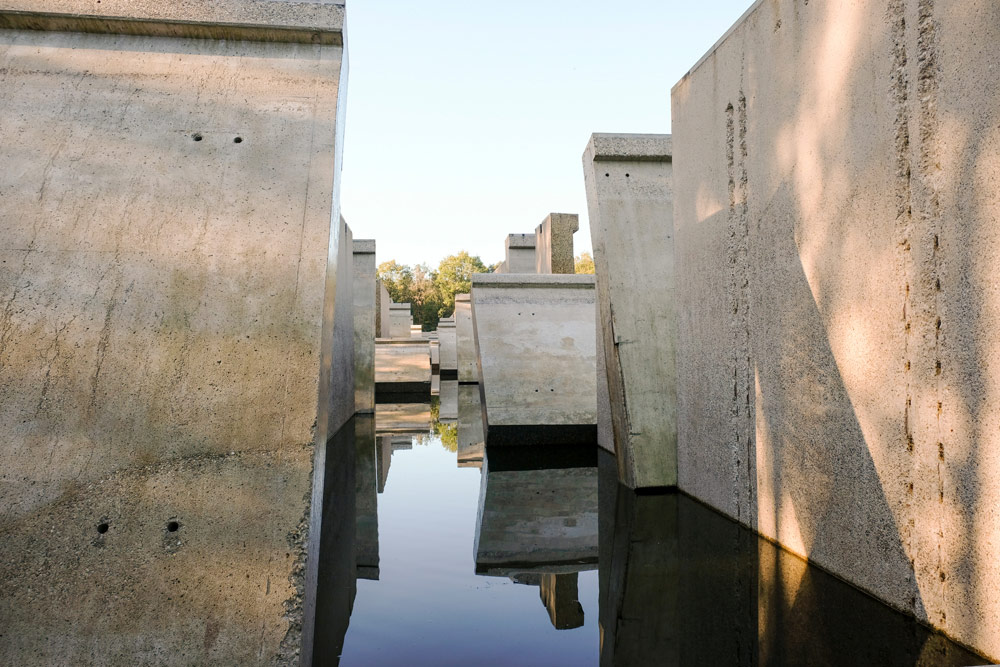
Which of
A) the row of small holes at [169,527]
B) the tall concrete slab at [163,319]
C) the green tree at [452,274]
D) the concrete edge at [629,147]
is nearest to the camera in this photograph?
the tall concrete slab at [163,319]

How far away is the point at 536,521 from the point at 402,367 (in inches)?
460

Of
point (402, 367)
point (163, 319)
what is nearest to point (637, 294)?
point (163, 319)

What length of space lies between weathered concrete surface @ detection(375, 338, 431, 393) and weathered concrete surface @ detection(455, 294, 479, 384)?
55.6 inches

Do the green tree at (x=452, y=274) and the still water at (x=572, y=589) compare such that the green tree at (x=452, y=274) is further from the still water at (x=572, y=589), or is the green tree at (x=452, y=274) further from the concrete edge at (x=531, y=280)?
the still water at (x=572, y=589)

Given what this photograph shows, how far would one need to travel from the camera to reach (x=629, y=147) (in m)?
6.56

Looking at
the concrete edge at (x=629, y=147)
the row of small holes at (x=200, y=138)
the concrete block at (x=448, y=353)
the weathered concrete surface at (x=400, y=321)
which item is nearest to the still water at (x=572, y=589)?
the row of small holes at (x=200, y=138)

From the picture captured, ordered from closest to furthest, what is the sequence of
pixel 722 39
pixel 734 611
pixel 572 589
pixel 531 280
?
1. pixel 734 611
2. pixel 572 589
3. pixel 722 39
4. pixel 531 280

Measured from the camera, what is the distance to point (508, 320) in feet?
29.7

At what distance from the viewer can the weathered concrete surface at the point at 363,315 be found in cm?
1158

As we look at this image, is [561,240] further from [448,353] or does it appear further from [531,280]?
[448,353]

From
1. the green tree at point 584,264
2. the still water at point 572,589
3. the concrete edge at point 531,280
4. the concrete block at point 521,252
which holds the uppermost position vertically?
the green tree at point 584,264

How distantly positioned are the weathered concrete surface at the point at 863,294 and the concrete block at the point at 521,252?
9.88 m

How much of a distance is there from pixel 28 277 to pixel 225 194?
848mm

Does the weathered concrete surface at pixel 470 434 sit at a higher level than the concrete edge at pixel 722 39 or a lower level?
lower
